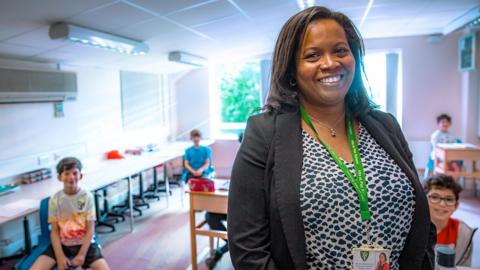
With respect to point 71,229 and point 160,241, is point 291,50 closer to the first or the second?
point 71,229

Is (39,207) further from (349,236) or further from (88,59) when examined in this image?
(349,236)

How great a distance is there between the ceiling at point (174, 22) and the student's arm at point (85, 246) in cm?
152

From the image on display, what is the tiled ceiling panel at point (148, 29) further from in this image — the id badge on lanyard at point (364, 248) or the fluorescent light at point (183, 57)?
the id badge on lanyard at point (364, 248)

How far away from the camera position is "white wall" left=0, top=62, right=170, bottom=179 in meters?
3.57

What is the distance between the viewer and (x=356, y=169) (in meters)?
0.87

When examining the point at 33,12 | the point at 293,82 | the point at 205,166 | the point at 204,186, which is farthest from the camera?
the point at 205,166

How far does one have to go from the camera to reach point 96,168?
4449mm

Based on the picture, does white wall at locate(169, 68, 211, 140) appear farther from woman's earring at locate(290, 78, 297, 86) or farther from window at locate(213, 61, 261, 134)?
woman's earring at locate(290, 78, 297, 86)

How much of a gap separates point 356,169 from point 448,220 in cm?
133

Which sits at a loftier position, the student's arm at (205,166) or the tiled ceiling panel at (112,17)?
the tiled ceiling panel at (112,17)

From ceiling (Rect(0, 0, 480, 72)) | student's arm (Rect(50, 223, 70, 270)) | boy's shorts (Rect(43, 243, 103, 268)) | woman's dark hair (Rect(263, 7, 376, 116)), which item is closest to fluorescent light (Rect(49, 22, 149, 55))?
ceiling (Rect(0, 0, 480, 72))

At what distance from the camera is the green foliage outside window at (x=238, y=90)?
691cm

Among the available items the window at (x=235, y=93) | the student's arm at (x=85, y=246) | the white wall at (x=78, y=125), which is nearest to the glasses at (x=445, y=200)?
the student's arm at (x=85, y=246)

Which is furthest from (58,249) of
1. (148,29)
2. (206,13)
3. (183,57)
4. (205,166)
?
(183,57)
